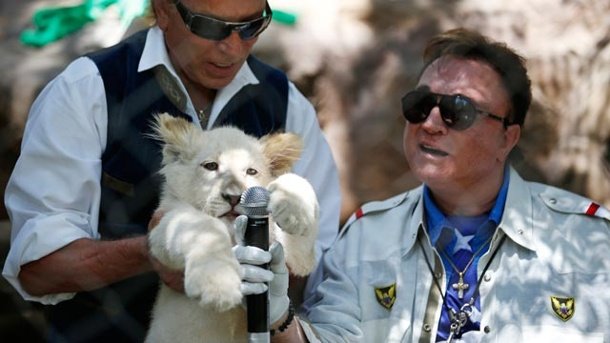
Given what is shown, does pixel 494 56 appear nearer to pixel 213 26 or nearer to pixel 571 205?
pixel 571 205

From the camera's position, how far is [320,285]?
2750 millimetres

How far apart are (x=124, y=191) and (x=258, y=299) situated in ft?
2.37

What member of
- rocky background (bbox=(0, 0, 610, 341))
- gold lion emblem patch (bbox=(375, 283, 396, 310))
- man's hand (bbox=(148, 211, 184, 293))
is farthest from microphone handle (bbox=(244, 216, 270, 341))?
rocky background (bbox=(0, 0, 610, 341))

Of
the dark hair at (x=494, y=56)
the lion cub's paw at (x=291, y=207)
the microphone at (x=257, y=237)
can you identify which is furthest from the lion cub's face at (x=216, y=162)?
the dark hair at (x=494, y=56)

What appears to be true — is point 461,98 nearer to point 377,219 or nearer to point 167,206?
point 377,219

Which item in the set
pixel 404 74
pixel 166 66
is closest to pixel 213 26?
pixel 166 66

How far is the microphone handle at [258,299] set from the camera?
1.96 m

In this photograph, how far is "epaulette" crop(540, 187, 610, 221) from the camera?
2.79 meters

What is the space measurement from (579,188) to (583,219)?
2.78 ft

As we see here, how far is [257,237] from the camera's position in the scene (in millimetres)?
1980

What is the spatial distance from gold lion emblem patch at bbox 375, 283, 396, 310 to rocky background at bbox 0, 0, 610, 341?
2.87ft

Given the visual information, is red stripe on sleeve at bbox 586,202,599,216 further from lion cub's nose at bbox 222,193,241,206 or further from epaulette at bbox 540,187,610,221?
lion cub's nose at bbox 222,193,241,206

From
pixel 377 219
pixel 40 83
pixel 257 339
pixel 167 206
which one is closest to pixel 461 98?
pixel 377 219

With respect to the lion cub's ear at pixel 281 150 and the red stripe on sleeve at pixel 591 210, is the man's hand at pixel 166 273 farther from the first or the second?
the red stripe on sleeve at pixel 591 210
